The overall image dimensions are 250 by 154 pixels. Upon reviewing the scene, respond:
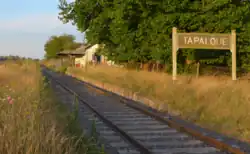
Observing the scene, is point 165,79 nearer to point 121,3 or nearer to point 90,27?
point 121,3

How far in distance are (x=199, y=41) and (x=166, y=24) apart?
108 inches

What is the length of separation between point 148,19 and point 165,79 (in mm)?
4410

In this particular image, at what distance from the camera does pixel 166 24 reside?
68.1 ft

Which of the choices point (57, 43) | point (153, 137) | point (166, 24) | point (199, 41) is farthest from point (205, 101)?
point (57, 43)

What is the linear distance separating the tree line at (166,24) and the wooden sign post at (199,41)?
6.51 feet

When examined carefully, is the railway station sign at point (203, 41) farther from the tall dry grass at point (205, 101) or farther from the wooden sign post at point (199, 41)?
the tall dry grass at point (205, 101)

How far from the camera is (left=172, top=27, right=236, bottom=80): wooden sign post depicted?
1823cm

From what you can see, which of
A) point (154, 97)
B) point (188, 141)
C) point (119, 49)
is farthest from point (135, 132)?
point (119, 49)

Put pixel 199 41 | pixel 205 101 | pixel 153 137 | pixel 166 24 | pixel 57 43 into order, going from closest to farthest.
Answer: pixel 153 137, pixel 205 101, pixel 199 41, pixel 166 24, pixel 57 43

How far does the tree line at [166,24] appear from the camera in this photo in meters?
20.9

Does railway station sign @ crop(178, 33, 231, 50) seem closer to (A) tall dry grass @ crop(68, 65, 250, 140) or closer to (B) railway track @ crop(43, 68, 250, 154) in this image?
(A) tall dry grass @ crop(68, 65, 250, 140)

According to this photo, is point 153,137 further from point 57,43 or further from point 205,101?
point 57,43

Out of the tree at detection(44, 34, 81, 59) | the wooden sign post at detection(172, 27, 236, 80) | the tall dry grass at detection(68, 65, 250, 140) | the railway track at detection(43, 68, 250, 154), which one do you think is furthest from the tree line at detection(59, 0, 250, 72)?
the tree at detection(44, 34, 81, 59)

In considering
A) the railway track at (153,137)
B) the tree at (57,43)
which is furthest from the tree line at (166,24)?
the tree at (57,43)
